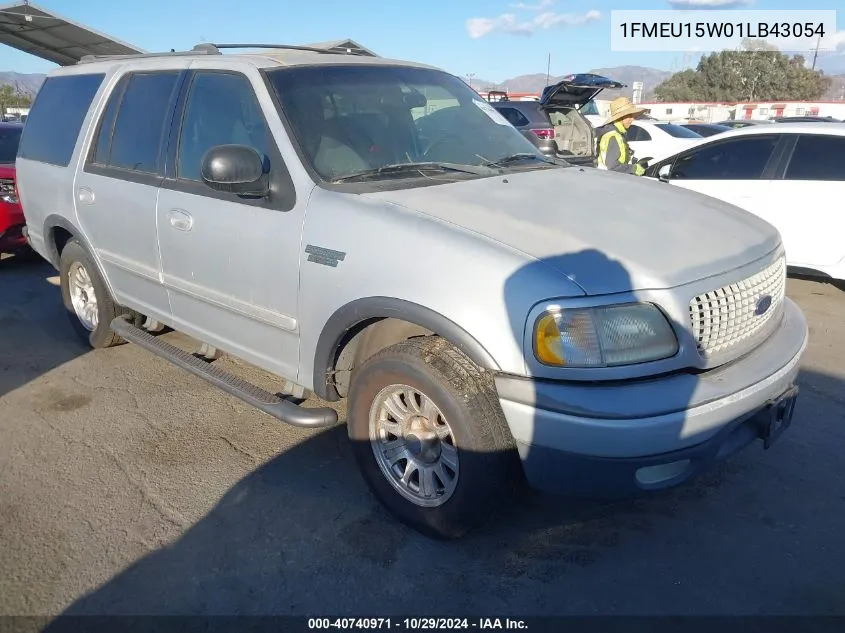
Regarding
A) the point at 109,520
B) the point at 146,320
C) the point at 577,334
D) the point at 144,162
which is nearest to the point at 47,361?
the point at 146,320

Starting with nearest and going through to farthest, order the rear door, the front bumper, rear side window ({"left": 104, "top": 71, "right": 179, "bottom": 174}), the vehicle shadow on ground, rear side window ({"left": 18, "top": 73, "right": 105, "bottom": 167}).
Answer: the front bumper, rear side window ({"left": 104, "top": 71, "right": 179, "bottom": 174}), rear side window ({"left": 18, "top": 73, "right": 105, "bottom": 167}), the vehicle shadow on ground, the rear door

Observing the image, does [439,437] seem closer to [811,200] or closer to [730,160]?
[811,200]

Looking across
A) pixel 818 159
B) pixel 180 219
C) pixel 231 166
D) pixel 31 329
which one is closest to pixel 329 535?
pixel 231 166

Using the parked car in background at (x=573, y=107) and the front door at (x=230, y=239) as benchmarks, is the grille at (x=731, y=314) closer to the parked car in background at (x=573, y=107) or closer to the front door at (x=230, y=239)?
the front door at (x=230, y=239)

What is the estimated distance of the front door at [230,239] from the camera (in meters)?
3.21

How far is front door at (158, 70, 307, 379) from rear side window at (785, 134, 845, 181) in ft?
17.5

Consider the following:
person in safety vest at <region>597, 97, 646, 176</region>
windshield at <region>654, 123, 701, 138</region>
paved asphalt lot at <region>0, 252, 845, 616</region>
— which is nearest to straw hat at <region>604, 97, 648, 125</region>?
person in safety vest at <region>597, 97, 646, 176</region>

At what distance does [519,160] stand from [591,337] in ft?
5.54

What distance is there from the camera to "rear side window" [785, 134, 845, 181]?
6.22m

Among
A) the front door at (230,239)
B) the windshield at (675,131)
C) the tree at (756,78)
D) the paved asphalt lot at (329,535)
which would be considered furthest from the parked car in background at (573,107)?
the tree at (756,78)

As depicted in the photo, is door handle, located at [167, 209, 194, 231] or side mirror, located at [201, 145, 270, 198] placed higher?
side mirror, located at [201, 145, 270, 198]

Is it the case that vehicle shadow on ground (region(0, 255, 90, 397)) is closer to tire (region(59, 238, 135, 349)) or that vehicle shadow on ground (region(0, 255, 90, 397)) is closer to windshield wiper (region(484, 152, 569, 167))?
tire (region(59, 238, 135, 349))

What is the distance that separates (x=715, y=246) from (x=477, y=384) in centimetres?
114

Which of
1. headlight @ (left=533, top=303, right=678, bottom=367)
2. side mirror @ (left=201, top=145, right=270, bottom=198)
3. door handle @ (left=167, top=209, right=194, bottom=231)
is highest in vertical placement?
side mirror @ (left=201, top=145, right=270, bottom=198)
